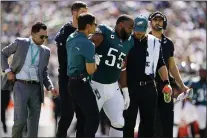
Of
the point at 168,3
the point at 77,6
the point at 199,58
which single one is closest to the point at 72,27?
the point at 77,6

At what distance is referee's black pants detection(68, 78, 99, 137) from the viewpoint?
29.6ft

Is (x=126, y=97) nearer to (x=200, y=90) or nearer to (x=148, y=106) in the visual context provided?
(x=148, y=106)

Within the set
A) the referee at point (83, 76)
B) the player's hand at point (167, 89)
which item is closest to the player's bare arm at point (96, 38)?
the referee at point (83, 76)

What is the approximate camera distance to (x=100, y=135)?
15.9m

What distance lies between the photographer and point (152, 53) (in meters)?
10.1

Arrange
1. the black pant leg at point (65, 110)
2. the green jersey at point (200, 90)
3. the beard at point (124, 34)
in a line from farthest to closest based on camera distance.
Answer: the green jersey at point (200, 90) < the black pant leg at point (65, 110) < the beard at point (124, 34)

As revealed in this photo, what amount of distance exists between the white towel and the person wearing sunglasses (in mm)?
1484

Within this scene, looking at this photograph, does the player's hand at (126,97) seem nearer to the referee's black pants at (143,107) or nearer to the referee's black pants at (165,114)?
the referee's black pants at (143,107)

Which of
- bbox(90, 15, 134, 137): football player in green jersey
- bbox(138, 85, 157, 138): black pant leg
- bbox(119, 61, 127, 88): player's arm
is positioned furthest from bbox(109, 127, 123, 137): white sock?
bbox(119, 61, 127, 88): player's arm

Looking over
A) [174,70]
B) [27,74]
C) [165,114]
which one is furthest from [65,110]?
[174,70]

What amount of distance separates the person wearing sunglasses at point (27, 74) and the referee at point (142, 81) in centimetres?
120

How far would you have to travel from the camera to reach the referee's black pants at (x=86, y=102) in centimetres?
901

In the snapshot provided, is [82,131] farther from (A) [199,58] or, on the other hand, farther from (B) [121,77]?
(A) [199,58]

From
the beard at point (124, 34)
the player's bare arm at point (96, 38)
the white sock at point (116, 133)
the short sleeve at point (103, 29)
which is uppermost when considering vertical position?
the short sleeve at point (103, 29)
